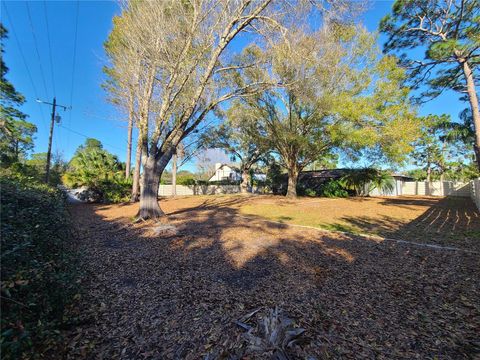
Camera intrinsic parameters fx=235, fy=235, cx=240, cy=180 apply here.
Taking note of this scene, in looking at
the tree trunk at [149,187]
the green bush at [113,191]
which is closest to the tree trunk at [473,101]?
the tree trunk at [149,187]

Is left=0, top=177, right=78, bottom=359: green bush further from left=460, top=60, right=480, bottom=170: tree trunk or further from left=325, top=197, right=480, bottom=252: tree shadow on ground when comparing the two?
left=460, top=60, right=480, bottom=170: tree trunk

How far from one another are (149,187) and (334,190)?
1810 centimetres

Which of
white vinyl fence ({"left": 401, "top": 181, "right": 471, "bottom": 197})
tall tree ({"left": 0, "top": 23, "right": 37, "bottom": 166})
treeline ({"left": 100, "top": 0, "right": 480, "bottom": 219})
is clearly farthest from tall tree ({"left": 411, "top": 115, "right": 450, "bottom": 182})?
tall tree ({"left": 0, "top": 23, "right": 37, "bottom": 166})

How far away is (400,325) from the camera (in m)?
2.35

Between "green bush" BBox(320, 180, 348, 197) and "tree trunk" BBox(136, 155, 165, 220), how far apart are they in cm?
1767

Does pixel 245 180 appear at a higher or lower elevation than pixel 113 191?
higher

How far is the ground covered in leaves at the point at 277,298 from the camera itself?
2.03 meters

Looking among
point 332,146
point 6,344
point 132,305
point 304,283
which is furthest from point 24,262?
point 332,146

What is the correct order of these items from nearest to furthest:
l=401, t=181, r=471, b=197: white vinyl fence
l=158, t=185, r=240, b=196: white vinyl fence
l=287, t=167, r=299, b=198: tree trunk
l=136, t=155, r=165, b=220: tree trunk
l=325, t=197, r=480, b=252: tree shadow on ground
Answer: l=325, t=197, r=480, b=252: tree shadow on ground → l=136, t=155, r=165, b=220: tree trunk → l=287, t=167, r=299, b=198: tree trunk → l=401, t=181, r=471, b=197: white vinyl fence → l=158, t=185, r=240, b=196: white vinyl fence

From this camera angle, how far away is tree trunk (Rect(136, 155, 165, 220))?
23.9 feet

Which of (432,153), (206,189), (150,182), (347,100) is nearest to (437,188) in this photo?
(432,153)

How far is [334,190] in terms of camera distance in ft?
70.1

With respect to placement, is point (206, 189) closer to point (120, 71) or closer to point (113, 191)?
point (113, 191)

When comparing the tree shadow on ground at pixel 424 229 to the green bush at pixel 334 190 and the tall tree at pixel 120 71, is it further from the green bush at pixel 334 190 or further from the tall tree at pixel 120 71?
the green bush at pixel 334 190
